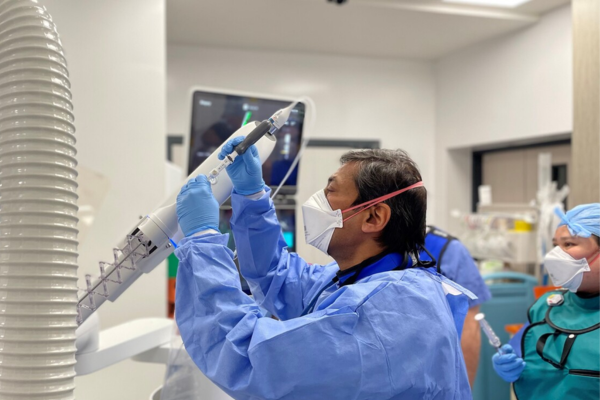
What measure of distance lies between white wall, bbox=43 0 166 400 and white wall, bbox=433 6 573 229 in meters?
2.54

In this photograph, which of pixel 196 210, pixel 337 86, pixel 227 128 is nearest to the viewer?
pixel 196 210

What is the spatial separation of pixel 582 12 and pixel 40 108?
2.30 m

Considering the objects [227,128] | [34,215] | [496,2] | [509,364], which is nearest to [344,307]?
[34,215]

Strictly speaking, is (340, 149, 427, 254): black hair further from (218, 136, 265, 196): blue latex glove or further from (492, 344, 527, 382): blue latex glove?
(492, 344, 527, 382): blue latex glove

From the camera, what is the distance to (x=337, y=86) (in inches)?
185

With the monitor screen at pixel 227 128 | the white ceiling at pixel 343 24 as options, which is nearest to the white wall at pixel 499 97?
the white ceiling at pixel 343 24

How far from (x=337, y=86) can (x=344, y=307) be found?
394 cm

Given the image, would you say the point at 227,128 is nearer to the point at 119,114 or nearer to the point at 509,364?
the point at 119,114

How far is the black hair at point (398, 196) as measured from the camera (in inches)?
46.4

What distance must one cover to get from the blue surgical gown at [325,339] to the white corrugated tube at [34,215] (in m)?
0.21

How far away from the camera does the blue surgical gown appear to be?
0.90 meters

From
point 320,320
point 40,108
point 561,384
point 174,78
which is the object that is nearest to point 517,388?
point 561,384

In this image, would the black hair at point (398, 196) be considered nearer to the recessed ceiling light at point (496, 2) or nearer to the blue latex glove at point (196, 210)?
the blue latex glove at point (196, 210)

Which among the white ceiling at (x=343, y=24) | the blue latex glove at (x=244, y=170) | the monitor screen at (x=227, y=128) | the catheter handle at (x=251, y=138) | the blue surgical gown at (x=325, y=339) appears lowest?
the blue surgical gown at (x=325, y=339)
